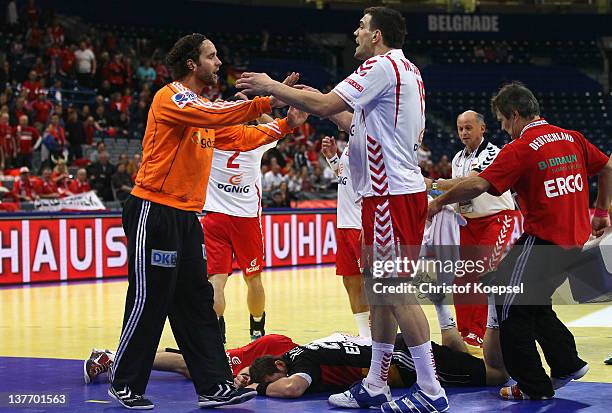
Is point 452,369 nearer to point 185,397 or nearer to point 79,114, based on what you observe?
point 185,397

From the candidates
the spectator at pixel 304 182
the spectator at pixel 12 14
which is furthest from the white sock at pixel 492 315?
the spectator at pixel 12 14

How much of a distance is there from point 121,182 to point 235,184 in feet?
33.4

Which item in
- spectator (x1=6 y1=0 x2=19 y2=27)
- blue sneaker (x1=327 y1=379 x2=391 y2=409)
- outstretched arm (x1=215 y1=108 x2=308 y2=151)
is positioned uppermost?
spectator (x1=6 y1=0 x2=19 y2=27)

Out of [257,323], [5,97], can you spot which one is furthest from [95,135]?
[257,323]

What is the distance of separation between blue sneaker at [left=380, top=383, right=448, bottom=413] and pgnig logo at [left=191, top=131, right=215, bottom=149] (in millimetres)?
2094

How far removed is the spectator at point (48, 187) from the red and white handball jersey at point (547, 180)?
12.3m

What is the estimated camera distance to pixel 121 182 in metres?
19.6

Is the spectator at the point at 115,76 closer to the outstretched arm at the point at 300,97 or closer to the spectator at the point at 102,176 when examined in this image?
the spectator at the point at 102,176

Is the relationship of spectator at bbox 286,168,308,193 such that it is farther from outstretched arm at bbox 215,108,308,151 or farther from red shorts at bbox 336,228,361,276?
outstretched arm at bbox 215,108,308,151

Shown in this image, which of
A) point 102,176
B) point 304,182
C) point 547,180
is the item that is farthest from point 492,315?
point 304,182

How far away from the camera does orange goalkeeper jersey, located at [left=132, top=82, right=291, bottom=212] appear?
6457 millimetres

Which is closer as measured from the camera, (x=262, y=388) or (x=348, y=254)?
(x=262, y=388)

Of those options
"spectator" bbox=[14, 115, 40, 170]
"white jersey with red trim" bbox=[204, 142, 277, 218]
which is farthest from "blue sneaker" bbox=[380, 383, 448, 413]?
"spectator" bbox=[14, 115, 40, 170]

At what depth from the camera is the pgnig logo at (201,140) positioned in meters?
6.72
